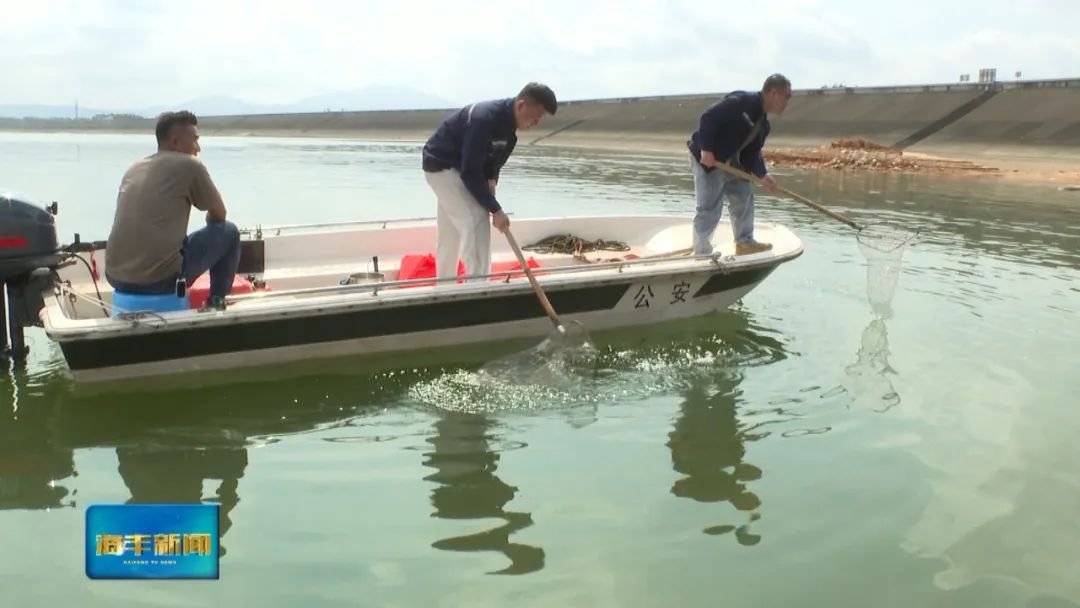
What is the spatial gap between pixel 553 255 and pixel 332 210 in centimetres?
1087

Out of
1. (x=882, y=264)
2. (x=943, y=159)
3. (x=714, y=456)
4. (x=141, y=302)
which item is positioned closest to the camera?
(x=714, y=456)

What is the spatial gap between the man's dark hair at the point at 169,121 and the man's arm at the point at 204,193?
0.78 feet

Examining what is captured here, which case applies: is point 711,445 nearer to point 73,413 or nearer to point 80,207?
point 73,413

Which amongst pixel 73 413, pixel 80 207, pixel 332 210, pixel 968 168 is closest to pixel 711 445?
pixel 73 413

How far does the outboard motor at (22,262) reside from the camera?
5.45 m

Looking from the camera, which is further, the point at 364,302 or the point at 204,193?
the point at 364,302

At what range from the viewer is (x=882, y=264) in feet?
27.0

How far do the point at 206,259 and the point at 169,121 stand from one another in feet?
3.04

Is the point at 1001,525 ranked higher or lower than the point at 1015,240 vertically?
lower

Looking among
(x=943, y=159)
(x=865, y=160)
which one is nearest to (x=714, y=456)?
(x=865, y=160)

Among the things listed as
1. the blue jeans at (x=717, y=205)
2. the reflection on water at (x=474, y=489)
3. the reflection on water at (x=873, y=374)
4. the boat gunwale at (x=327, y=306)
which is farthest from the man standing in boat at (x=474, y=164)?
the reflection on water at (x=873, y=374)

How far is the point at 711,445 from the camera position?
497 centimetres

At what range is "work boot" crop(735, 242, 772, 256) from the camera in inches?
307

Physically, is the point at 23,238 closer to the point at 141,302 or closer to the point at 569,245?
the point at 141,302
